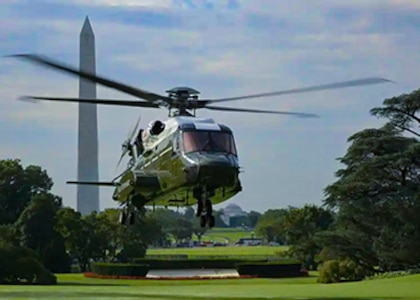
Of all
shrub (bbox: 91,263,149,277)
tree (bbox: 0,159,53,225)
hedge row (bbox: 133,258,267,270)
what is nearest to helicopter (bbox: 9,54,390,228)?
shrub (bbox: 91,263,149,277)

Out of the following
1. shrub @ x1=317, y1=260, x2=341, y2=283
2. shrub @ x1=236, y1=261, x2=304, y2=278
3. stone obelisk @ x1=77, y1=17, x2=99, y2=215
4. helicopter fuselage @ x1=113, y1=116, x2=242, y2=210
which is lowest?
shrub @ x1=317, y1=260, x2=341, y2=283

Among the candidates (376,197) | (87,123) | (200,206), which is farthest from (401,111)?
(87,123)

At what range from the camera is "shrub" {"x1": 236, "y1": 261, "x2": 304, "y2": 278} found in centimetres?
8144

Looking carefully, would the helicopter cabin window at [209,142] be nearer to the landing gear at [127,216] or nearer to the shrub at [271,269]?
the landing gear at [127,216]

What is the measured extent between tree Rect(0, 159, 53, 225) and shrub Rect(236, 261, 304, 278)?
93.7 feet

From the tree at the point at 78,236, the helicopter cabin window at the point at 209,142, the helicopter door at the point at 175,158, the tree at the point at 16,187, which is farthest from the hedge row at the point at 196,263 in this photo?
the helicopter cabin window at the point at 209,142

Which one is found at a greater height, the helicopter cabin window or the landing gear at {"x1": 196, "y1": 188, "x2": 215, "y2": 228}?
the helicopter cabin window

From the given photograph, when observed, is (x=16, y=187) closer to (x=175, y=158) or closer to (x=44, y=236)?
(x=44, y=236)

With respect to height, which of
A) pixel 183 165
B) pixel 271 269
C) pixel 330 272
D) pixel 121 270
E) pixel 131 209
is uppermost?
pixel 183 165

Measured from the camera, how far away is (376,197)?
60.2 meters

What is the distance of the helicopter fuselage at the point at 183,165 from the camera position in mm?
29391

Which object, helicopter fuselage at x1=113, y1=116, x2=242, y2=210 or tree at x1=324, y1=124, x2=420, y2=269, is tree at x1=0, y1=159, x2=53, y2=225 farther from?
helicopter fuselage at x1=113, y1=116, x2=242, y2=210

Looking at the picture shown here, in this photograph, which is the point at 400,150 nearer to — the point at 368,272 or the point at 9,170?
the point at 368,272

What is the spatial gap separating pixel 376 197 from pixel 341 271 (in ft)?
17.1
